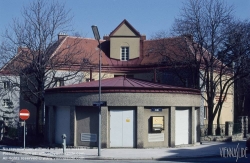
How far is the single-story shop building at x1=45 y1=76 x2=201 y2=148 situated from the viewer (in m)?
27.0

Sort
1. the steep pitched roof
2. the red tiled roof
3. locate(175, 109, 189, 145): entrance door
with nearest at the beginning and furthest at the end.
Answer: the red tiled roof < locate(175, 109, 189, 145): entrance door < the steep pitched roof

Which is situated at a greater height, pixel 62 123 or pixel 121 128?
pixel 62 123

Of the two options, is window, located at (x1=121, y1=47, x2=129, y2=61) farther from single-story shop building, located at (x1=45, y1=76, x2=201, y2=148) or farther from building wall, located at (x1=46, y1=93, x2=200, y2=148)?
building wall, located at (x1=46, y1=93, x2=200, y2=148)

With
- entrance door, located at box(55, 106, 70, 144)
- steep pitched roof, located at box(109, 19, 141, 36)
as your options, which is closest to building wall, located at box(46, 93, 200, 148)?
entrance door, located at box(55, 106, 70, 144)

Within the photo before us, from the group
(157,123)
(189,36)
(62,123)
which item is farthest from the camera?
(189,36)

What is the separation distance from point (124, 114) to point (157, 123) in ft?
7.26

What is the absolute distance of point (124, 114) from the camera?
89.5 ft

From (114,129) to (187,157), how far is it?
18.0 ft

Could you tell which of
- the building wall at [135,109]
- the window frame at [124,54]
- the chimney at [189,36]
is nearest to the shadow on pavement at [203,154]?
the building wall at [135,109]

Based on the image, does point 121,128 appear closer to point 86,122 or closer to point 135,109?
point 135,109

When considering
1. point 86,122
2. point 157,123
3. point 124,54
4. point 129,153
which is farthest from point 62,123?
point 124,54

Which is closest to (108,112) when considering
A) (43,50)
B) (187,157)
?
(187,157)

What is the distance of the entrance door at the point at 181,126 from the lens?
94.6 feet

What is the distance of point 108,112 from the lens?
89.4ft
